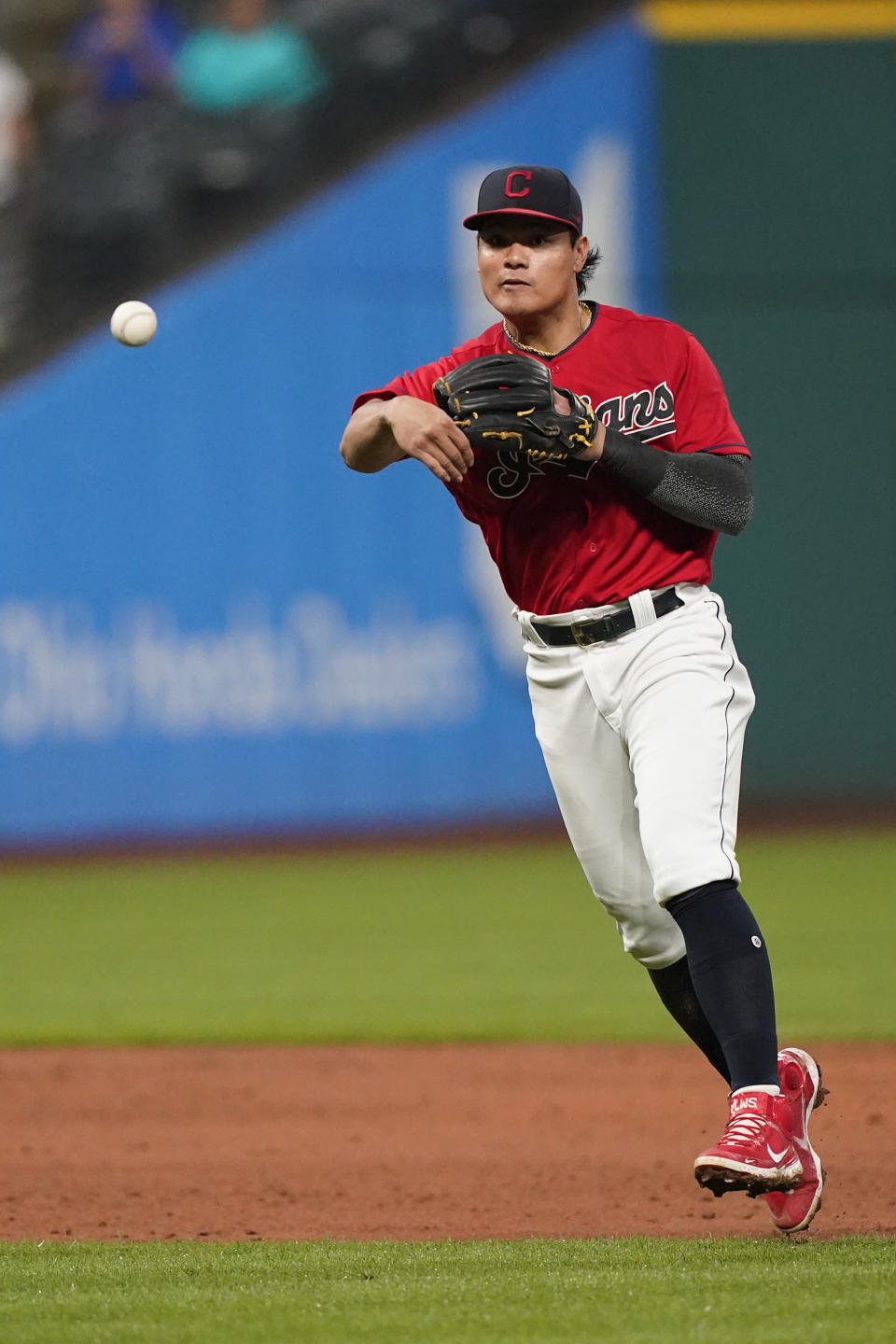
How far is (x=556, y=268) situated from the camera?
12.0 ft

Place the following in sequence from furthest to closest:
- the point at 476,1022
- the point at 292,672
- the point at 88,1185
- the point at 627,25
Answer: the point at 627,25, the point at 292,672, the point at 476,1022, the point at 88,1185

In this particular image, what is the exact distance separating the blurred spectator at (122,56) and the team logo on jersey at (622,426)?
374 inches

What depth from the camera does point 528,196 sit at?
360 centimetres

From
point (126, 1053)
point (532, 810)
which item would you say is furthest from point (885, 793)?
point (126, 1053)

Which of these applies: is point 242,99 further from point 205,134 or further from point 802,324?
point 802,324

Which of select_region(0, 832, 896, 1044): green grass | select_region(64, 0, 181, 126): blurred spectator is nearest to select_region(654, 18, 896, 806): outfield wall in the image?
select_region(0, 832, 896, 1044): green grass

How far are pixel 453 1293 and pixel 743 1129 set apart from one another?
0.57m

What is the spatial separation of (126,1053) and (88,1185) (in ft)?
6.17

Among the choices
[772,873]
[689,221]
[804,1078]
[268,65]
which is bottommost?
[772,873]

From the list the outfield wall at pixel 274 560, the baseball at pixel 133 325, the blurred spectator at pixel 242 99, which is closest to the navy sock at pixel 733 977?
the baseball at pixel 133 325

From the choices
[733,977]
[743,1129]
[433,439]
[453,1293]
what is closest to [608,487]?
[433,439]

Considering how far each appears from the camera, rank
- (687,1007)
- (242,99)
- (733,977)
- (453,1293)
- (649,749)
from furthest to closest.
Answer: (242,99)
(687,1007)
(649,749)
(733,977)
(453,1293)

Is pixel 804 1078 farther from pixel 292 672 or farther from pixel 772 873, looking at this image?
pixel 292 672

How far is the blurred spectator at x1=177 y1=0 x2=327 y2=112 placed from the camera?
1248 cm
